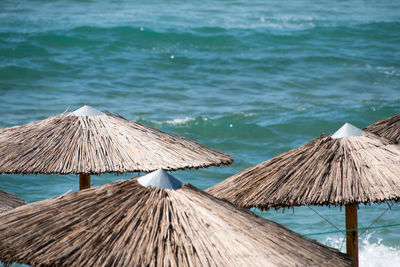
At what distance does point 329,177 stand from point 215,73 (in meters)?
12.8

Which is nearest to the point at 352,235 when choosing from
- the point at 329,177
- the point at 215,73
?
the point at 329,177

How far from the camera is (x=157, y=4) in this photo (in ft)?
79.8

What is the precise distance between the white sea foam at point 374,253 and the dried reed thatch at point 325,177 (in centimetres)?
312

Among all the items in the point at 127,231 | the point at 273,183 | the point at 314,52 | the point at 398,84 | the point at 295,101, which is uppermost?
the point at 314,52

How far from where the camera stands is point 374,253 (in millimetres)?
7430

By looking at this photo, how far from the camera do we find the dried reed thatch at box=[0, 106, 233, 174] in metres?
4.30

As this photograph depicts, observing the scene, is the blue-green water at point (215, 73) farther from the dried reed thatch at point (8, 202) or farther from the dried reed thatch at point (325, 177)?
the dried reed thatch at point (8, 202)

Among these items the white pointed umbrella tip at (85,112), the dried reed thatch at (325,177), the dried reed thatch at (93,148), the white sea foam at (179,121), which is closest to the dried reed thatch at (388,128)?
the dried reed thatch at (325,177)

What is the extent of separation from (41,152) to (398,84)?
13346 millimetres

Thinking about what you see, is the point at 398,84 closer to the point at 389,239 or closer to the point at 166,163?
the point at 389,239

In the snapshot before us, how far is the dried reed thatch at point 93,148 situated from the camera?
14.1 feet

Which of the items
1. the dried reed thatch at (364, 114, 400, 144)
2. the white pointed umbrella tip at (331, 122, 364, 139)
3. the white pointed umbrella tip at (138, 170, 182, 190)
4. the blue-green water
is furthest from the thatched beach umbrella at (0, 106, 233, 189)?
the blue-green water

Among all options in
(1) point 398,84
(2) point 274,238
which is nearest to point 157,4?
(1) point 398,84

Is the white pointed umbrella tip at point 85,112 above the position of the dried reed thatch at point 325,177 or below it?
above
